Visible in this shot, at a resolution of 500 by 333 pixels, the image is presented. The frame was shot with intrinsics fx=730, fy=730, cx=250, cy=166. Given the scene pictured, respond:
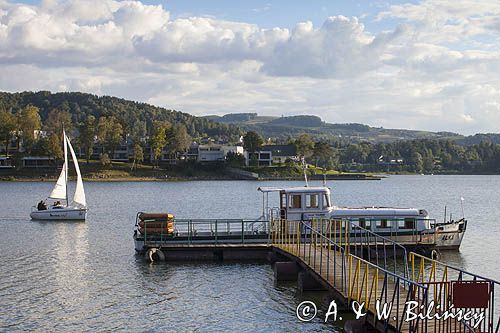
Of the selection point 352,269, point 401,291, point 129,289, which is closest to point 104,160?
point 129,289

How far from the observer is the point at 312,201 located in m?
43.3

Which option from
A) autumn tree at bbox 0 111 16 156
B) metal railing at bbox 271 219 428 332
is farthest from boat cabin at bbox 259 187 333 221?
autumn tree at bbox 0 111 16 156

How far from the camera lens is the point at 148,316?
29.7 m

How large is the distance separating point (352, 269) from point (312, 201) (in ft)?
44.3

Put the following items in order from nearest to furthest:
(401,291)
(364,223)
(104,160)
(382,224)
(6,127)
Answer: (401,291), (364,223), (382,224), (6,127), (104,160)

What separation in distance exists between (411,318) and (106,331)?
1213 cm

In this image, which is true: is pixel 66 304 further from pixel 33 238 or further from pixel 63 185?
pixel 63 185

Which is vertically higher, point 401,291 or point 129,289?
point 401,291

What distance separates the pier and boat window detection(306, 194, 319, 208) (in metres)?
1.07

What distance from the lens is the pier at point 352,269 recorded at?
21.0 m

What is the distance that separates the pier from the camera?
68.8ft

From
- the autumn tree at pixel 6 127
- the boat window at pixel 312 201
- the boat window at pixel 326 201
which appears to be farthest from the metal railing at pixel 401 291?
the autumn tree at pixel 6 127

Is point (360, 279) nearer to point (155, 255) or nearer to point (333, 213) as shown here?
point (333, 213)

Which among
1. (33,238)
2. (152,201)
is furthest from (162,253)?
(152,201)
